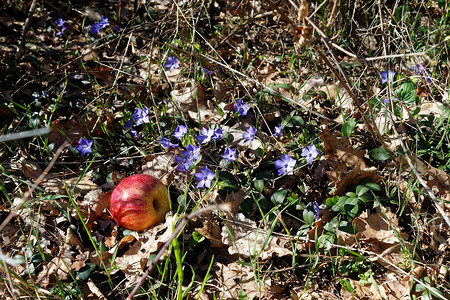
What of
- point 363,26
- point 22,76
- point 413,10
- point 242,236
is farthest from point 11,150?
point 413,10

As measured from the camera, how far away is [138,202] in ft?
7.94

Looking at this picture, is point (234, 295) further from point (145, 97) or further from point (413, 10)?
point (413, 10)

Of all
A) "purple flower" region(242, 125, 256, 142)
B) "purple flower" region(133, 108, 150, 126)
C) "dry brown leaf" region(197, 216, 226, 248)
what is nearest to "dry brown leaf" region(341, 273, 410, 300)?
"dry brown leaf" region(197, 216, 226, 248)

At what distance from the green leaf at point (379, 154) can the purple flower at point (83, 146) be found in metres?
1.95

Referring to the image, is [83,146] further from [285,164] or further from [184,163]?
[285,164]

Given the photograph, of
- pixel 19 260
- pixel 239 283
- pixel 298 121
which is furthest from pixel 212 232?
pixel 19 260

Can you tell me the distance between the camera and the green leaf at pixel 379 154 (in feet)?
8.20

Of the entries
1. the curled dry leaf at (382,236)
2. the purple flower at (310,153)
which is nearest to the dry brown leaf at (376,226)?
the curled dry leaf at (382,236)

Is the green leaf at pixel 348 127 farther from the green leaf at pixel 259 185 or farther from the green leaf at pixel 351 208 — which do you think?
the green leaf at pixel 259 185

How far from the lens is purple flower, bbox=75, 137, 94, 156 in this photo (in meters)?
2.94

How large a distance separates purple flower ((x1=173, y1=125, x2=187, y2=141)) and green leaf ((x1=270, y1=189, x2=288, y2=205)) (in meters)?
0.79

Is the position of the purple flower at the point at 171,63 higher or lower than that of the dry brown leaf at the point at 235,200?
higher

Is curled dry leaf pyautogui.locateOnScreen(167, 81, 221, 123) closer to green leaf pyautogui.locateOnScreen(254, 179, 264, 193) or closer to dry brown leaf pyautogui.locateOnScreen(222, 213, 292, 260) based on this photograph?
green leaf pyautogui.locateOnScreen(254, 179, 264, 193)

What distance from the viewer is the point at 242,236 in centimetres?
242
